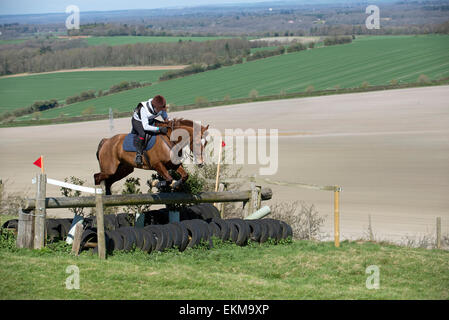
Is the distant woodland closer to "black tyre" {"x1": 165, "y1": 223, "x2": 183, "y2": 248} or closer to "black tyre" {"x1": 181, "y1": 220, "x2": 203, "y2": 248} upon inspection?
"black tyre" {"x1": 181, "y1": 220, "x2": 203, "y2": 248}

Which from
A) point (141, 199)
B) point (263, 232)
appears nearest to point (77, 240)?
point (141, 199)

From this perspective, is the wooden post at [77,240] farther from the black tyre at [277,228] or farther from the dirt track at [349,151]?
the dirt track at [349,151]

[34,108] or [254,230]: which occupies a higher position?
[34,108]

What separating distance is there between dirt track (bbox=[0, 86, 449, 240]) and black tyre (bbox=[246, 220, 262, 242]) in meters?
4.04

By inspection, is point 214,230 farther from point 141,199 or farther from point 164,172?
point 141,199

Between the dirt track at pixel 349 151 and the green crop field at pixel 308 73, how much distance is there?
6.14 metres

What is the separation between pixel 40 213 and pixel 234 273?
3240 mm

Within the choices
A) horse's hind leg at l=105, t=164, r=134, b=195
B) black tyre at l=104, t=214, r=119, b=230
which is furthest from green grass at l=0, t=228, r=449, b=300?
horse's hind leg at l=105, t=164, r=134, b=195

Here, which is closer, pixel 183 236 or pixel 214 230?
pixel 183 236

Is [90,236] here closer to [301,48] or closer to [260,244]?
[260,244]

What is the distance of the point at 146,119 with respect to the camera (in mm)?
11922

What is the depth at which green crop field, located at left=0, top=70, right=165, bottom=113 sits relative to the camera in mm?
57906

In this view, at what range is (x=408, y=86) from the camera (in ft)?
171
